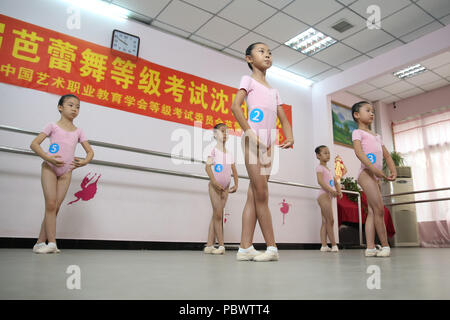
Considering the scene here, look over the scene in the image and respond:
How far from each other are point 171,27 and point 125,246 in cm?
239

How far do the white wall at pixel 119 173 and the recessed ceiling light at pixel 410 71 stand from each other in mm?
→ 2639

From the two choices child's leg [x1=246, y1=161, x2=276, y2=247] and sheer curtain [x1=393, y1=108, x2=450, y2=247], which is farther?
sheer curtain [x1=393, y1=108, x2=450, y2=247]

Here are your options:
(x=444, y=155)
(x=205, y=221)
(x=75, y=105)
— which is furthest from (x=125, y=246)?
(x=444, y=155)

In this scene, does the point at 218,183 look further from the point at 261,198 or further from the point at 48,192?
the point at 48,192

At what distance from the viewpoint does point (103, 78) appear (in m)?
3.12

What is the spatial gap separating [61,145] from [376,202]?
206 centimetres

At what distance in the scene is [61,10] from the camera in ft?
9.91

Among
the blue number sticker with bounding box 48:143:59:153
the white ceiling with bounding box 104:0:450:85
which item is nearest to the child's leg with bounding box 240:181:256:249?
the blue number sticker with bounding box 48:143:59:153

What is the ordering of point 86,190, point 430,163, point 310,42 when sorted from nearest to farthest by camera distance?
point 86,190 → point 310,42 → point 430,163

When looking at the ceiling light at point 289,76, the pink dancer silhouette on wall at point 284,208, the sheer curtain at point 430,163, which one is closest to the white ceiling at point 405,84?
the sheer curtain at point 430,163

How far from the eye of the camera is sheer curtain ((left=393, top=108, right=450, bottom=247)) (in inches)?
199

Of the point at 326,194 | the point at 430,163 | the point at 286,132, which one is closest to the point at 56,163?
the point at 286,132

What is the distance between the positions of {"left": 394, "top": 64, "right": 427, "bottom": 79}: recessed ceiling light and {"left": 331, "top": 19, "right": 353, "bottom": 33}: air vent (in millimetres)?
1819

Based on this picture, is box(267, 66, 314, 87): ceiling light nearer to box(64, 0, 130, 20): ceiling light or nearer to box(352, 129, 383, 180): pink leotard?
box(64, 0, 130, 20): ceiling light
